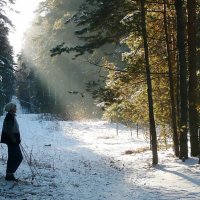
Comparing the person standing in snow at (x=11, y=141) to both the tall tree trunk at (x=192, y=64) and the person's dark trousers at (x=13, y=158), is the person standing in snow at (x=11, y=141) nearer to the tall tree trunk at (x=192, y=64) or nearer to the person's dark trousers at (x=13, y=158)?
the person's dark trousers at (x=13, y=158)

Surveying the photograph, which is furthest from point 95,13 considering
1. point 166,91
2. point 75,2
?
point 75,2

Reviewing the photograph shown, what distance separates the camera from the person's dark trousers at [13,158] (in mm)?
10539

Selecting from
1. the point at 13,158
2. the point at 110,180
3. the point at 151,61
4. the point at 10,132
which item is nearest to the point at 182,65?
the point at 151,61

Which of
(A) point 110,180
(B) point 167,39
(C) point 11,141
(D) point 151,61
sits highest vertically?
(B) point 167,39

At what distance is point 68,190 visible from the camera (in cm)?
1052

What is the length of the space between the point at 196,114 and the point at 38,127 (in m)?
25.0

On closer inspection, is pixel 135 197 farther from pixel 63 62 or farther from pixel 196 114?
pixel 63 62

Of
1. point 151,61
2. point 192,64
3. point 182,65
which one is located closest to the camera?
point 182,65

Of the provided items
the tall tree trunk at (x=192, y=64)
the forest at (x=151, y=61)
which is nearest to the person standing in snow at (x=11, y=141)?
the forest at (x=151, y=61)

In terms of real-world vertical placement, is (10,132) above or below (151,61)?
below

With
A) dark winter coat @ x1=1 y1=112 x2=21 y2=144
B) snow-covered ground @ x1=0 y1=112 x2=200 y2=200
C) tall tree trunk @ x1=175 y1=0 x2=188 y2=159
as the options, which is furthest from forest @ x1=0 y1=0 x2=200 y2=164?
dark winter coat @ x1=1 y1=112 x2=21 y2=144

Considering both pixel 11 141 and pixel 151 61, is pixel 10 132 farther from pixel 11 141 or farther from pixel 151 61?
pixel 151 61

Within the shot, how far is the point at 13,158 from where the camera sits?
10594mm

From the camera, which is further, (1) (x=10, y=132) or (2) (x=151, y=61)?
(2) (x=151, y=61)
